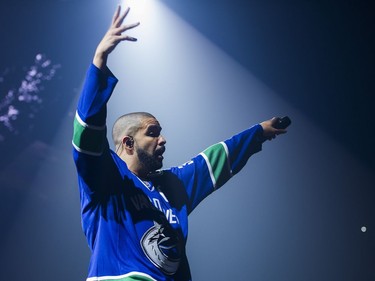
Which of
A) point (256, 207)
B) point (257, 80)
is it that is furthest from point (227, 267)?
point (257, 80)

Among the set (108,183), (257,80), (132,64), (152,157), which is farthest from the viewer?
(257,80)

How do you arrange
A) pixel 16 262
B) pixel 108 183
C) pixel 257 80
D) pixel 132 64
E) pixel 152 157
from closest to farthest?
pixel 108 183 < pixel 152 157 < pixel 16 262 < pixel 132 64 < pixel 257 80

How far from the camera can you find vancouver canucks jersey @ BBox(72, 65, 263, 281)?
60.4 inches

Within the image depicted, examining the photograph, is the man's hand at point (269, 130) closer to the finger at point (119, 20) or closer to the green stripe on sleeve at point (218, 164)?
the green stripe on sleeve at point (218, 164)

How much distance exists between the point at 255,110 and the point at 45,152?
134cm

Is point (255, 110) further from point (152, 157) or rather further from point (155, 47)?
point (152, 157)

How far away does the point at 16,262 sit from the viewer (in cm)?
274

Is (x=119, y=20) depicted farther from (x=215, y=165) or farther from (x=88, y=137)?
(x=215, y=165)

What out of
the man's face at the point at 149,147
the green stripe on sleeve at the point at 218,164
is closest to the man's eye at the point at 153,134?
the man's face at the point at 149,147

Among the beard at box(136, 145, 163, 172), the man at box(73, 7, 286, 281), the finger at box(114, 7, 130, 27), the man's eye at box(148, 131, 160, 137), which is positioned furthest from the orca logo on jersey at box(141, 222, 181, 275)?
the finger at box(114, 7, 130, 27)

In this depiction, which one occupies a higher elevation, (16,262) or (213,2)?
(213,2)

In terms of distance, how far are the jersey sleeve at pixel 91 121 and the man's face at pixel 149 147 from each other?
13.8 inches

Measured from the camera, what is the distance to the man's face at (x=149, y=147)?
1.93 metres

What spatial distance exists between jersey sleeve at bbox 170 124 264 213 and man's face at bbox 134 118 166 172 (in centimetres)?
15
